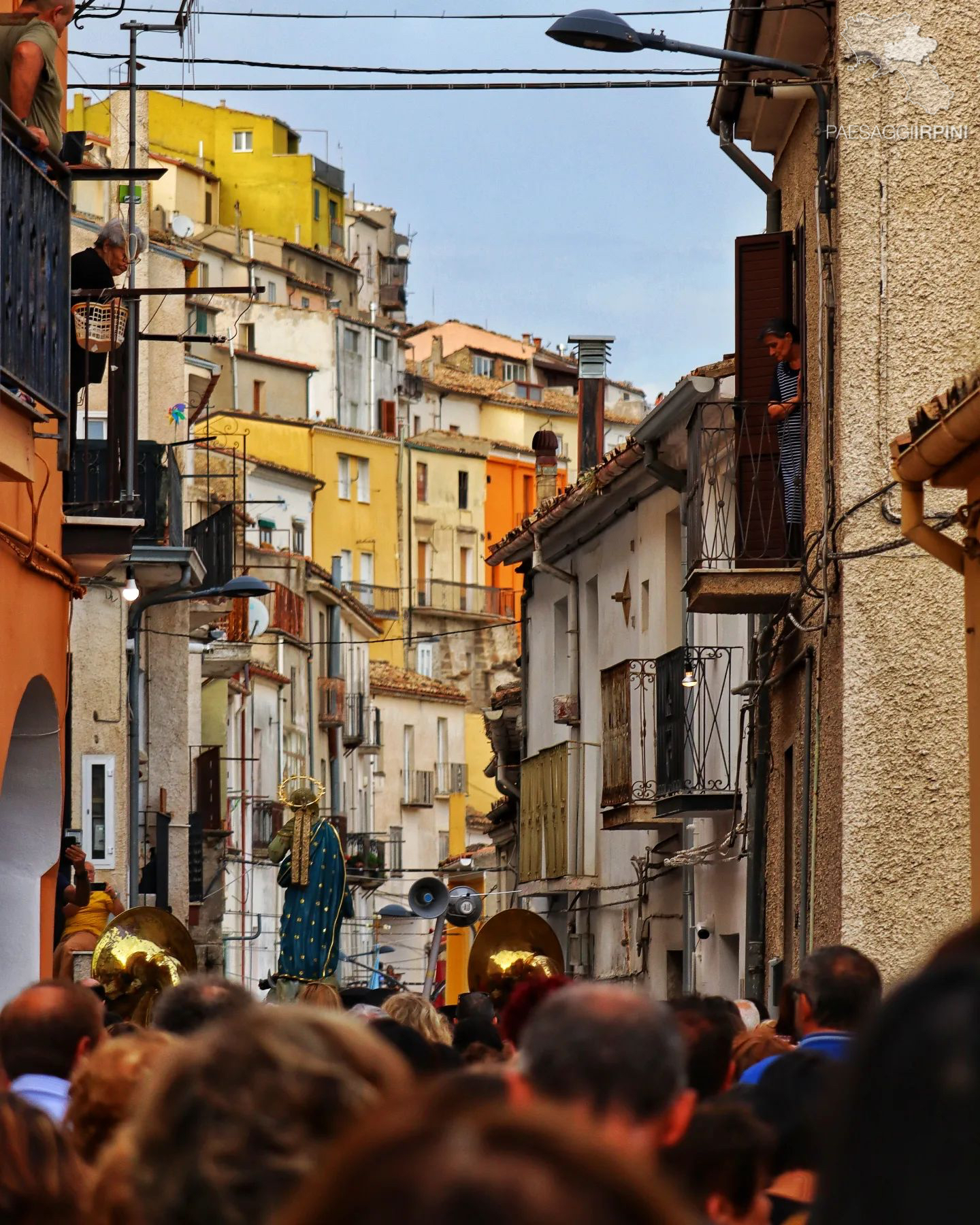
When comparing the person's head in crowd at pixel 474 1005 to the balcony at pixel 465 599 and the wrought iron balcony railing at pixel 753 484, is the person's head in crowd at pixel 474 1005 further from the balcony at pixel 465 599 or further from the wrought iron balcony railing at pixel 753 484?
the balcony at pixel 465 599

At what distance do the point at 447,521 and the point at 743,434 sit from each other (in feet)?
211

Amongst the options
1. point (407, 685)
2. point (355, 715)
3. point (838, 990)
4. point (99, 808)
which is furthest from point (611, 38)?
point (407, 685)

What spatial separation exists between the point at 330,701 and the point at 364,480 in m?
18.1

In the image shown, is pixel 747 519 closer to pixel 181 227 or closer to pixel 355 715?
pixel 181 227

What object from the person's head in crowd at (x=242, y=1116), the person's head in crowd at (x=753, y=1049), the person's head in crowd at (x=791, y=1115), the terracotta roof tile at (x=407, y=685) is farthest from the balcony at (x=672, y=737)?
the terracotta roof tile at (x=407, y=685)

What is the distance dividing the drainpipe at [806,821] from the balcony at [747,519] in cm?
83

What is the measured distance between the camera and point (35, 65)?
10141mm

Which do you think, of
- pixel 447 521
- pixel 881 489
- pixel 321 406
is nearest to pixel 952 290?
pixel 881 489

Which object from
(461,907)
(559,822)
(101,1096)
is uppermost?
(559,822)

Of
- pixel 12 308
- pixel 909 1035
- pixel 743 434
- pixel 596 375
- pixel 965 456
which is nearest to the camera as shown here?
pixel 909 1035

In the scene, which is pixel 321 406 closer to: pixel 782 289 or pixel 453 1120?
pixel 782 289

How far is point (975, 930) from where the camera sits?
7.78ft

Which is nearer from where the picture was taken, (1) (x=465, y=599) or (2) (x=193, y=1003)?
(2) (x=193, y=1003)

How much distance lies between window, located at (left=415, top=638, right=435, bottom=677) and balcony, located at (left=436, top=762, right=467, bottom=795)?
851 centimetres
